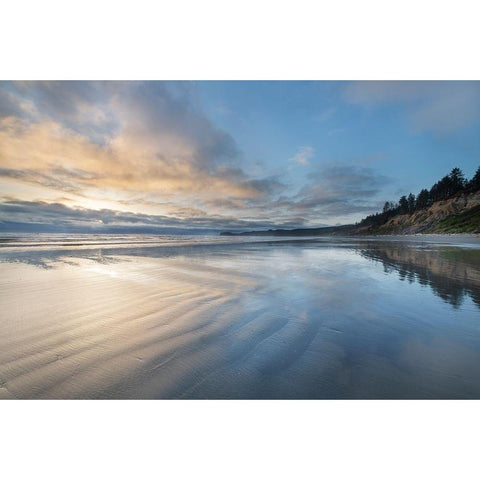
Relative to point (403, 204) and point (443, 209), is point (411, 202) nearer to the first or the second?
point (403, 204)

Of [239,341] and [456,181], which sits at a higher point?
[456,181]

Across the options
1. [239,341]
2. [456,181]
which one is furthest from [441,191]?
[239,341]

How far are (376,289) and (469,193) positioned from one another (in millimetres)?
79649

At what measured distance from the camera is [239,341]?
116 inches

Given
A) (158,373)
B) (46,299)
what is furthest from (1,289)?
(158,373)

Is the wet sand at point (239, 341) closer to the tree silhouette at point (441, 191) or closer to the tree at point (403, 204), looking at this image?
the tree silhouette at point (441, 191)

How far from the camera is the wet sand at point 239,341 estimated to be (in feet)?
7.02

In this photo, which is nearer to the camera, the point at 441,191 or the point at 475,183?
the point at 475,183

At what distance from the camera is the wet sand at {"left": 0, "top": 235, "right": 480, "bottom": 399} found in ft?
7.02

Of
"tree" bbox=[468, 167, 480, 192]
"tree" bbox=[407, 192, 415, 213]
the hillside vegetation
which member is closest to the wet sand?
the hillside vegetation

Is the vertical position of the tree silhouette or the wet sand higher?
the tree silhouette

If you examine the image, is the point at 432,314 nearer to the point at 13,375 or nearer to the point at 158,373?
the point at 158,373

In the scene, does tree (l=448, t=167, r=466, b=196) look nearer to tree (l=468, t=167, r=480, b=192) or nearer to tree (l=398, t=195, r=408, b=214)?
tree (l=468, t=167, r=480, b=192)

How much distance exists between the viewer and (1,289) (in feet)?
17.6
